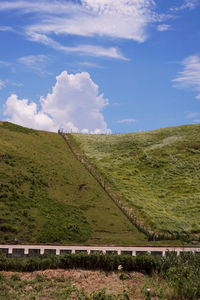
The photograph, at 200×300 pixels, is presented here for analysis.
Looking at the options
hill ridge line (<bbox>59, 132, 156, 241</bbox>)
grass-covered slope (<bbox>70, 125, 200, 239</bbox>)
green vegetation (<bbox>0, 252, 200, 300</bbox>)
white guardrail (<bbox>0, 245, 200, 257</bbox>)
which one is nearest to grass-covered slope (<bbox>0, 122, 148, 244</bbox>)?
hill ridge line (<bbox>59, 132, 156, 241</bbox>)

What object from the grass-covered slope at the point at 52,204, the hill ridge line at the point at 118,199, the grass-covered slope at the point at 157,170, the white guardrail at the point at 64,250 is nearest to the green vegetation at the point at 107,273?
the white guardrail at the point at 64,250

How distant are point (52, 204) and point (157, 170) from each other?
30337 mm

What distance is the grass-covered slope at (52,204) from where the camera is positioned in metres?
38.8

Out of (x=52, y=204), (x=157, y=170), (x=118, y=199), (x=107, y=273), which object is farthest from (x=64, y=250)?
(x=157, y=170)

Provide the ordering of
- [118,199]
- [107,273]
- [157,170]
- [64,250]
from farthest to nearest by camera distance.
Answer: [157,170], [118,199], [64,250], [107,273]

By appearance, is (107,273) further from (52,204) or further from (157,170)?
(157,170)

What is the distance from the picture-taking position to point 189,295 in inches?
650

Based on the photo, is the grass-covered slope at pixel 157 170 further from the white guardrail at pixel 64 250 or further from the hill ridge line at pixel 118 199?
the white guardrail at pixel 64 250

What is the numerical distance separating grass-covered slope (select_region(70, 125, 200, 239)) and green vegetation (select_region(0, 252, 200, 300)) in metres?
21.8

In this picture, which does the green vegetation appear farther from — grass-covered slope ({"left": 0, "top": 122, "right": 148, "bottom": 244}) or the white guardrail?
grass-covered slope ({"left": 0, "top": 122, "right": 148, "bottom": 244})

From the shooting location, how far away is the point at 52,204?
4647cm

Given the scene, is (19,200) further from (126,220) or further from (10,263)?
(10,263)

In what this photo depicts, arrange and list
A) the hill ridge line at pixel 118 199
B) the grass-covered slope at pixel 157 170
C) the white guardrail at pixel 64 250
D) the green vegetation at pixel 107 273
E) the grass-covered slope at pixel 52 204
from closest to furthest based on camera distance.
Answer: the green vegetation at pixel 107 273
the white guardrail at pixel 64 250
the grass-covered slope at pixel 52 204
the hill ridge line at pixel 118 199
the grass-covered slope at pixel 157 170

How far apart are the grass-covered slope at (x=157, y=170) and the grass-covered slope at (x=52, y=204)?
5058 millimetres
